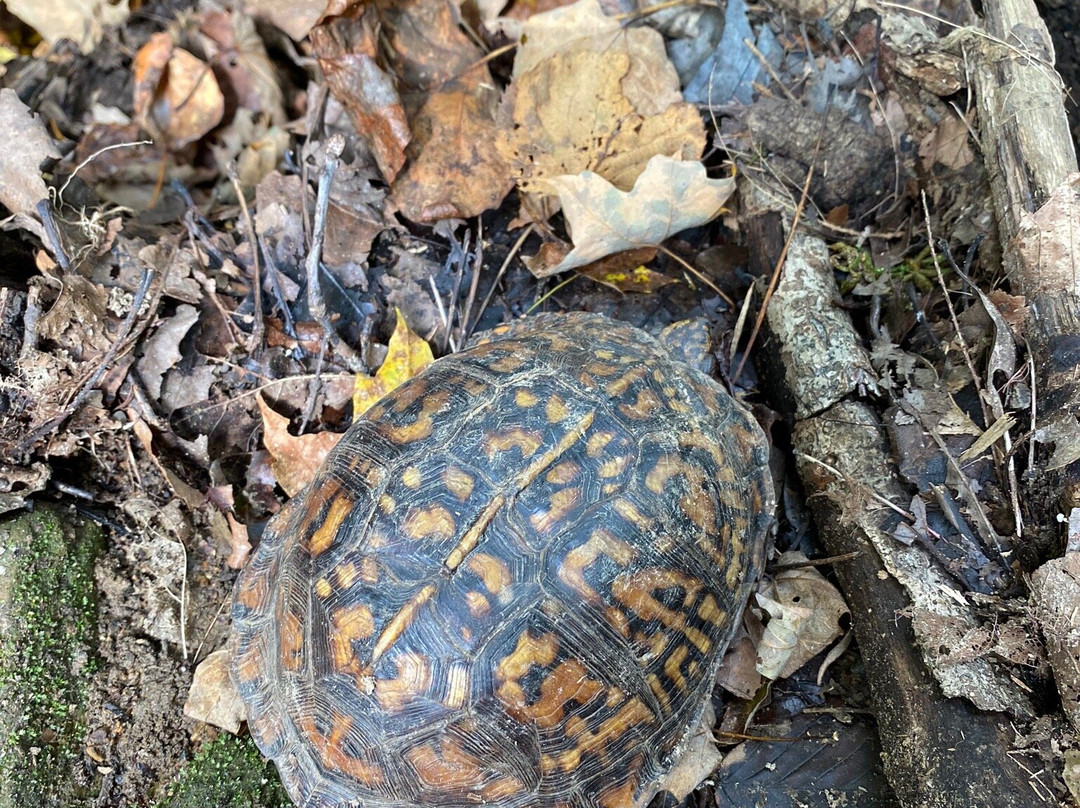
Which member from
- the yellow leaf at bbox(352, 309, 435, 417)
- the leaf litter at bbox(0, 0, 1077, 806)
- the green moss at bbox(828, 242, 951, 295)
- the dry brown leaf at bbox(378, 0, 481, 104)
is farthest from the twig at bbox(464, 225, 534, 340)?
the green moss at bbox(828, 242, 951, 295)

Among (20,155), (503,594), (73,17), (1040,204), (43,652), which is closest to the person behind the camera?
(503,594)

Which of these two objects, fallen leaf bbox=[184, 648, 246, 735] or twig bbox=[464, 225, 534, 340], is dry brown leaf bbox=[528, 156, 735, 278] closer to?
twig bbox=[464, 225, 534, 340]

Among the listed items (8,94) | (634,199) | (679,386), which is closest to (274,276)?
(8,94)

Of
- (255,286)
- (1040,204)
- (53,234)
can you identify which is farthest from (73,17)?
(1040,204)

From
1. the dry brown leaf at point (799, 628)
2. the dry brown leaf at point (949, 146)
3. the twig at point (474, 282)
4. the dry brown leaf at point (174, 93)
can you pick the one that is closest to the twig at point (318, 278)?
the twig at point (474, 282)

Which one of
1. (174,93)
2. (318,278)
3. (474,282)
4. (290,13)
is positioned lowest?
(474,282)

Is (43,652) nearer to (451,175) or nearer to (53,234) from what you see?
(53,234)

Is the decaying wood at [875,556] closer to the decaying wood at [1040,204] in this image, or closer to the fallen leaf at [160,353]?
the decaying wood at [1040,204]
